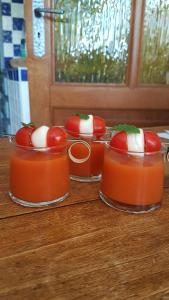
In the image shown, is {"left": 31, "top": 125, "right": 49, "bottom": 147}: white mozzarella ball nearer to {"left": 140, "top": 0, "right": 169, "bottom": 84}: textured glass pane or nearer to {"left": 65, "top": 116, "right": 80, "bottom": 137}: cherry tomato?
{"left": 65, "top": 116, "right": 80, "bottom": 137}: cherry tomato

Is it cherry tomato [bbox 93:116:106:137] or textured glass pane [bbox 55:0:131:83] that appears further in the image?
textured glass pane [bbox 55:0:131:83]

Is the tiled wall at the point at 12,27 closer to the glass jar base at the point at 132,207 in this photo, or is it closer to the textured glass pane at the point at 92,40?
the textured glass pane at the point at 92,40

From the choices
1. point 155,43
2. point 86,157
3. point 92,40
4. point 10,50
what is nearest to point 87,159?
point 86,157

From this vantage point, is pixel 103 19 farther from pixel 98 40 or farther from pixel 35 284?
pixel 35 284

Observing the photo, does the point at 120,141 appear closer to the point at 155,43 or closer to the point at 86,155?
the point at 86,155

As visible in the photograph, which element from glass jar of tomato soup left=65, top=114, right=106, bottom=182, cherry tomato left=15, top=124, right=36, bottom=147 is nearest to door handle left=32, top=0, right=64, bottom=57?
glass jar of tomato soup left=65, top=114, right=106, bottom=182

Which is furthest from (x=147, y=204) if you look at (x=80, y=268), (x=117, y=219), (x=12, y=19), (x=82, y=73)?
(x=12, y=19)

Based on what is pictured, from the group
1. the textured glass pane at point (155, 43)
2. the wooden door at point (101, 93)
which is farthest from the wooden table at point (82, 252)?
the textured glass pane at point (155, 43)
